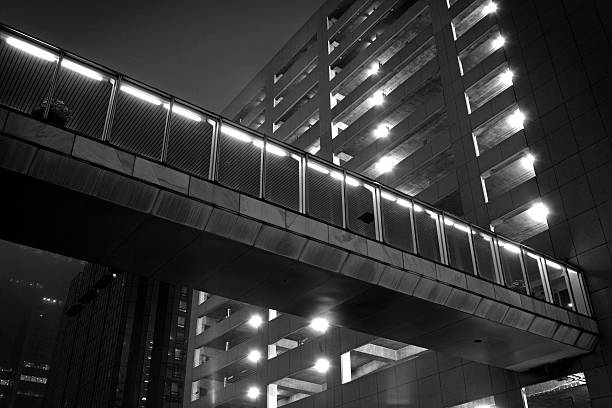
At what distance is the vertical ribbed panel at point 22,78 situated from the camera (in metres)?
12.2

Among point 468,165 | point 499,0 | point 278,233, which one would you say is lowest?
point 278,233

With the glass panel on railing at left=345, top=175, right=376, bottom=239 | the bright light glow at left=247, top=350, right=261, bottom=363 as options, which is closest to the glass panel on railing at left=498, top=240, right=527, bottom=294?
the glass panel on railing at left=345, top=175, right=376, bottom=239

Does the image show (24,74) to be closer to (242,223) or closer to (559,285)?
(242,223)

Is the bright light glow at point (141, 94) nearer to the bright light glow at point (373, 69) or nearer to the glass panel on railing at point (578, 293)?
the glass panel on railing at point (578, 293)

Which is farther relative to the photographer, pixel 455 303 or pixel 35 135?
pixel 455 303

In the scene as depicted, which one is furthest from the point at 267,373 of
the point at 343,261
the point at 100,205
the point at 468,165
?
the point at 100,205

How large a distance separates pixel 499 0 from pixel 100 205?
28.3 m

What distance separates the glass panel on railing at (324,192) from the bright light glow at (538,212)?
1242cm

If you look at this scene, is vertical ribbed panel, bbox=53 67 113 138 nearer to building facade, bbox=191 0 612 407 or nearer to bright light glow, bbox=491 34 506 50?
building facade, bbox=191 0 612 407

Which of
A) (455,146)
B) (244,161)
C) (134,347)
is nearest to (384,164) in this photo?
(455,146)

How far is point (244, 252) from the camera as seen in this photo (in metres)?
15.1

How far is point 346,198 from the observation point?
59.3 ft

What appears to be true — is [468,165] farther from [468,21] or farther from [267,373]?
[267,373]

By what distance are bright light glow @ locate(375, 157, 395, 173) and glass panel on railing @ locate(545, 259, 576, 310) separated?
51.4ft
